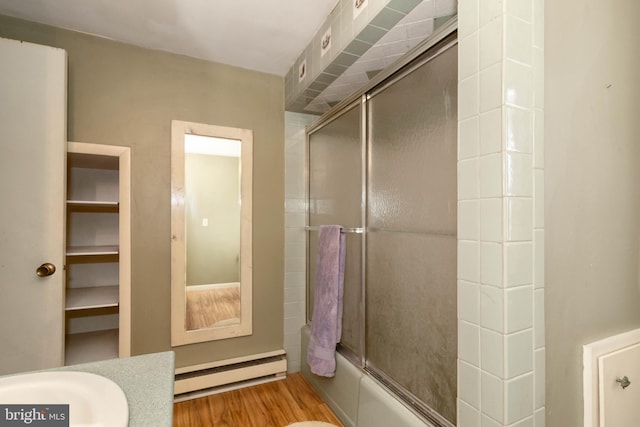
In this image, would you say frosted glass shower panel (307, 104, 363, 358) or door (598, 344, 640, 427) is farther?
frosted glass shower panel (307, 104, 363, 358)

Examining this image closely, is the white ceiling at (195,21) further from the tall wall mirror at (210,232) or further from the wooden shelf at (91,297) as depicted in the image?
the wooden shelf at (91,297)

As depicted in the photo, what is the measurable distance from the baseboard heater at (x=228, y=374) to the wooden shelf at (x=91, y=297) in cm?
60

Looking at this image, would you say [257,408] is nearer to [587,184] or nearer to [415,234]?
[415,234]

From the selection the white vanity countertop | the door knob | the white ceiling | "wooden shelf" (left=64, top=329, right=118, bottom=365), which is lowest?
"wooden shelf" (left=64, top=329, right=118, bottom=365)

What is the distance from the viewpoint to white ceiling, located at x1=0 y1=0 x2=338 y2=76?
1488mm

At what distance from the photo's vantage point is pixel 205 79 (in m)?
2.01

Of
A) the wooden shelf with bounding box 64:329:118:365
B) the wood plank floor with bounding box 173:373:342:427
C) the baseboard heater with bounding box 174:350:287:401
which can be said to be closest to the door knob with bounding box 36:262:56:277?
the wooden shelf with bounding box 64:329:118:365

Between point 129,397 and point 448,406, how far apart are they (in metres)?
1.02

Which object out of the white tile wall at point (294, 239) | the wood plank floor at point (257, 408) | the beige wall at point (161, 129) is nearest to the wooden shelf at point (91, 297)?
the beige wall at point (161, 129)

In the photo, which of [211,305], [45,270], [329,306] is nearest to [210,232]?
[211,305]

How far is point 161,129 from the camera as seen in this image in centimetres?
189

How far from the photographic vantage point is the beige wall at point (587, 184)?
85 cm

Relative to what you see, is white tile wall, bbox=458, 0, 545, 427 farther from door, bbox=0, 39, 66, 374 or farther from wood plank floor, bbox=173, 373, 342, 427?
door, bbox=0, 39, 66, 374

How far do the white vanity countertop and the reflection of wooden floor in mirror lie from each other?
3.70ft
